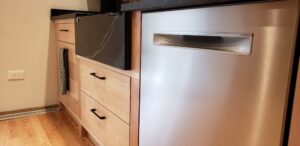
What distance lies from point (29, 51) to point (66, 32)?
541mm

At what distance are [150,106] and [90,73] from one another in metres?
0.70

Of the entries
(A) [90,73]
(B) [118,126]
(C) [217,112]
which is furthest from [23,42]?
(C) [217,112]

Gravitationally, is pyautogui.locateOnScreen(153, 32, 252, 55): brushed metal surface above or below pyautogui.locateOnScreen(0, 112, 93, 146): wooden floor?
above

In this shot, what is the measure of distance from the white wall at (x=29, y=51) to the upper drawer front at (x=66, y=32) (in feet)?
0.56

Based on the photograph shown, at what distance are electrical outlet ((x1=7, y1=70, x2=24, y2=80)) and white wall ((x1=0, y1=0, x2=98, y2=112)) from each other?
0.03 metres

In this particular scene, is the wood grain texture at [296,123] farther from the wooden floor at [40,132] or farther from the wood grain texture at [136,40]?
the wooden floor at [40,132]

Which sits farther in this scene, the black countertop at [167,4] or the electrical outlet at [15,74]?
the electrical outlet at [15,74]

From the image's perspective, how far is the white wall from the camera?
85.1 inches

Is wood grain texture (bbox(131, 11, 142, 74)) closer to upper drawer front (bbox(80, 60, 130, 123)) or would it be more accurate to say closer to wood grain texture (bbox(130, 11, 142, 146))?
wood grain texture (bbox(130, 11, 142, 146))

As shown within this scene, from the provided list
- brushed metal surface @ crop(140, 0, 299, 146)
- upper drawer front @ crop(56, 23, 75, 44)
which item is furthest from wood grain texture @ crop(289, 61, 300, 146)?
upper drawer front @ crop(56, 23, 75, 44)

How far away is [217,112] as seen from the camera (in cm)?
67

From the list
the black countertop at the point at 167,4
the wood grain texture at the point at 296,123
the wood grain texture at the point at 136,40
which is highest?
the black countertop at the point at 167,4

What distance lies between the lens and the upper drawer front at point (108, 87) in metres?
1.15

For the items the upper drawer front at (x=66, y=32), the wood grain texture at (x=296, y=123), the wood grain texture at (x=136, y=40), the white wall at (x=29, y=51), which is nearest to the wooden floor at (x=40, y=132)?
the white wall at (x=29, y=51)
